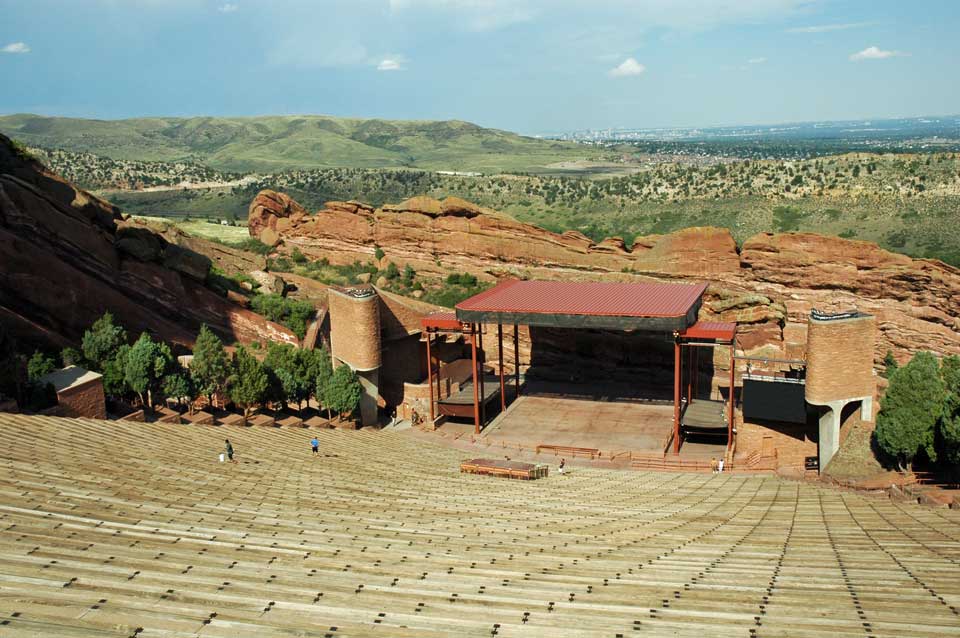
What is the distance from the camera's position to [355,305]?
114ft

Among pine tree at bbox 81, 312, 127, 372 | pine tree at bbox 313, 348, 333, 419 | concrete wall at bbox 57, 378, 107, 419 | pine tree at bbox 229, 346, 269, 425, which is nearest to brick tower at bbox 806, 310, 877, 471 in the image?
pine tree at bbox 313, 348, 333, 419

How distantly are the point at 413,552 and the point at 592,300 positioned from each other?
20563mm

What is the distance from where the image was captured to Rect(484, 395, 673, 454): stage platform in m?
32.1

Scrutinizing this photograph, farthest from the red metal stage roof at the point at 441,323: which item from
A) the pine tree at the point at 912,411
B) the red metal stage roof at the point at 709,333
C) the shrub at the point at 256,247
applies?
the shrub at the point at 256,247

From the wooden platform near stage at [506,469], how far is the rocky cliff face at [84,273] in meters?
18.1

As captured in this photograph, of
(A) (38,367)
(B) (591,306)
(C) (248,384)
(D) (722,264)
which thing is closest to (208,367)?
(C) (248,384)

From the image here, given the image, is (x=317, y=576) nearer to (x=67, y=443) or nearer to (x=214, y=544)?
(x=214, y=544)

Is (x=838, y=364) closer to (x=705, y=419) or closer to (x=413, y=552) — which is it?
(x=705, y=419)

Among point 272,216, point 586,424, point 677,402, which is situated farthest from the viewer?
point 272,216

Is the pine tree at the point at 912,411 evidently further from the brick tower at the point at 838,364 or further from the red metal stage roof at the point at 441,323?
the red metal stage roof at the point at 441,323

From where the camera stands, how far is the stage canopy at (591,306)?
99.8 feet

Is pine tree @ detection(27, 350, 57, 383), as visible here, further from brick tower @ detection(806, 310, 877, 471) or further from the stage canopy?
brick tower @ detection(806, 310, 877, 471)

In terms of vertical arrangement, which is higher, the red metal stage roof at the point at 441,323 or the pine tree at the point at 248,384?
the red metal stage roof at the point at 441,323

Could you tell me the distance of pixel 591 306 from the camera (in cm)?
3216
